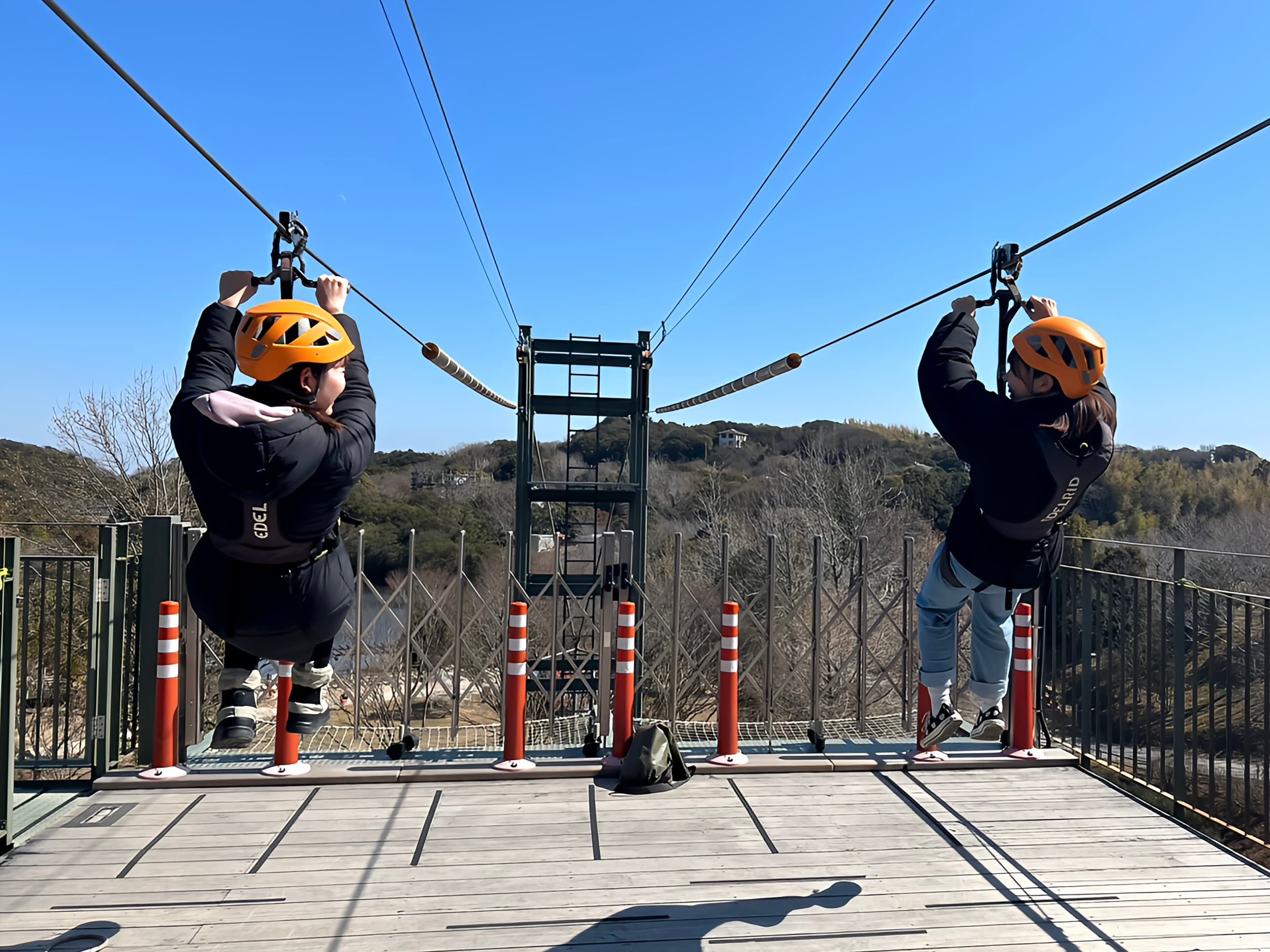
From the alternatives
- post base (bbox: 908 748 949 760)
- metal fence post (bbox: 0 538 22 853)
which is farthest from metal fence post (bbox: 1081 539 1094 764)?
metal fence post (bbox: 0 538 22 853)

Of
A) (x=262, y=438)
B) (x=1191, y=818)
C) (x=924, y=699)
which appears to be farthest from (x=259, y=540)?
(x=1191, y=818)

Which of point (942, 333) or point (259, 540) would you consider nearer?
point (259, 540)

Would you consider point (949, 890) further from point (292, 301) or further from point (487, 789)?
point (292, 301)

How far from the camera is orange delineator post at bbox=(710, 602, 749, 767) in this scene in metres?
5.62

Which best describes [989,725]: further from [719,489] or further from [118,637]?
[719,489]

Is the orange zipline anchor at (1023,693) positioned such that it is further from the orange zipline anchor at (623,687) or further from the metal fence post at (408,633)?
the metal fence post at (408,633)

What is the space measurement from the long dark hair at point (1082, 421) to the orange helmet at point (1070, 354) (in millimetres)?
47

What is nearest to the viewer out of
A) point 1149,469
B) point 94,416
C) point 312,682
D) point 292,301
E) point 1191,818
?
point 292,301

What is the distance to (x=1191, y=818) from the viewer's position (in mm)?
5156

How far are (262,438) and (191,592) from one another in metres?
0.65

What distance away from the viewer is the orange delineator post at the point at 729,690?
5.62 metres

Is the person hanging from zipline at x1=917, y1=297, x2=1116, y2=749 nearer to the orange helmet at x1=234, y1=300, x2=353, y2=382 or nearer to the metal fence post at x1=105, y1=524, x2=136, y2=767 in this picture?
the orange helmet at x1=234, y1=300, x2=353, y2=382

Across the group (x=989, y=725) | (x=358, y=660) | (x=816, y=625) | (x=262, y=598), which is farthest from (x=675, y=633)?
(x=262, y=598)

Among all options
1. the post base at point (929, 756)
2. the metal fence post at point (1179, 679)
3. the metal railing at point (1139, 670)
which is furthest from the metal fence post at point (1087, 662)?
the post base at point (929, 756)
